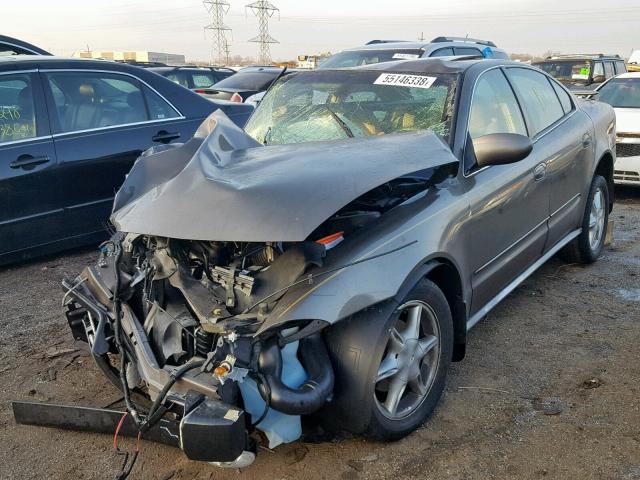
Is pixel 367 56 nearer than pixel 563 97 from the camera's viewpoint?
No

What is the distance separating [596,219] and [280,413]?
3.69 meters

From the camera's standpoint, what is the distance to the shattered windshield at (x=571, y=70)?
12664mm

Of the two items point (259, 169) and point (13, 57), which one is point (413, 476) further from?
point (13, 57)

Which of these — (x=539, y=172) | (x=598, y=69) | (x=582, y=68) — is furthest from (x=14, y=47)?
(x=598, y=69)

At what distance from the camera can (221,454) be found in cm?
204

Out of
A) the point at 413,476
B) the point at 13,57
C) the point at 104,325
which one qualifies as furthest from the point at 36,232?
the point at 413,476

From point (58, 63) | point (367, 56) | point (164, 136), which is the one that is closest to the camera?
point (58, 63)

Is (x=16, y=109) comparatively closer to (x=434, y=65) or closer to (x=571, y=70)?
(x=434, y=65)

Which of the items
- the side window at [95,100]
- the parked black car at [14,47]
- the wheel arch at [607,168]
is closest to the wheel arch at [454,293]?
the wheel arch at [607,168]

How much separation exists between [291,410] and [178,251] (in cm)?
95

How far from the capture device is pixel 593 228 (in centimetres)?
492

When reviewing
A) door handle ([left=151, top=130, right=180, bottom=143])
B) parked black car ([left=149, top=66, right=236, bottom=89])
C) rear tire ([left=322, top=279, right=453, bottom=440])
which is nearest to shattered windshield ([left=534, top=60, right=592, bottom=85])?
parked black car ([left=149, top=66, right=236, bottom=89])

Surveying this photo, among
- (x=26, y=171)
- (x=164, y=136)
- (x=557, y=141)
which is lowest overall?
(x=26, y=171)

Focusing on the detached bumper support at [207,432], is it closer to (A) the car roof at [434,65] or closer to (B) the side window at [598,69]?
(A) the car roof at [434,65]
